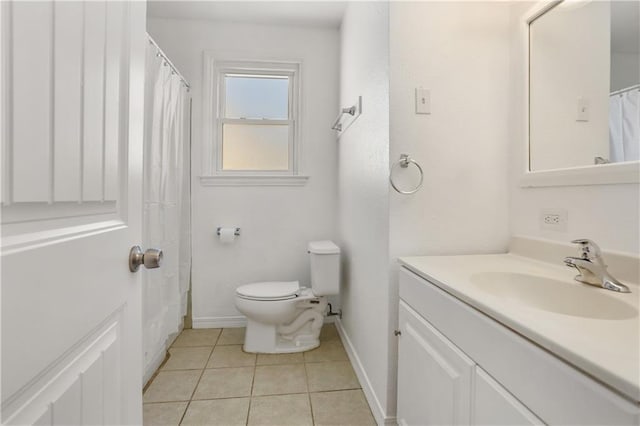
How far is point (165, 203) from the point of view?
1917mm

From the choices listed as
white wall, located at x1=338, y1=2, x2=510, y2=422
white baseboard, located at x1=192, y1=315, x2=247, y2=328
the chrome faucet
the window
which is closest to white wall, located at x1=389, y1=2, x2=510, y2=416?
white wall, located at x1=338, y1=2, x2=510, y2=422

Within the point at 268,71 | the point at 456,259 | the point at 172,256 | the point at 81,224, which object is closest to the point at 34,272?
the point at 81,224

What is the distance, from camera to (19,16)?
0.39 metres

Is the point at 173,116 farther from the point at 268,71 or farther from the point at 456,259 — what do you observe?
the point at 456,259

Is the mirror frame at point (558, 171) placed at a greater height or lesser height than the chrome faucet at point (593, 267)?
greater

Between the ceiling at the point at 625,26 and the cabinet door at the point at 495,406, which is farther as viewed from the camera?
the ceiling at the point at 625,26

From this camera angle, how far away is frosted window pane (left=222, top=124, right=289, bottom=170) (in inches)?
102

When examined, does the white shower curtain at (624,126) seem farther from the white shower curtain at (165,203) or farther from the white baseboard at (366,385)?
the white shower curtain at (165,203)

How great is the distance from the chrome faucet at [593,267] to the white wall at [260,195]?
179 centimetres

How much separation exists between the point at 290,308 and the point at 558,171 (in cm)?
163

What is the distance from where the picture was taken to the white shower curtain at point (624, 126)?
920mm

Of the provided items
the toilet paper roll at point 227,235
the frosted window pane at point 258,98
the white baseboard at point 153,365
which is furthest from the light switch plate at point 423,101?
the white baseboard at point 153,365

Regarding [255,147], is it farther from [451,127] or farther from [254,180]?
[451,127]

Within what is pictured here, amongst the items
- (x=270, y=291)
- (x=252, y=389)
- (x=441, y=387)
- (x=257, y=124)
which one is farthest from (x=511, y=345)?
(x=257, y=124)
